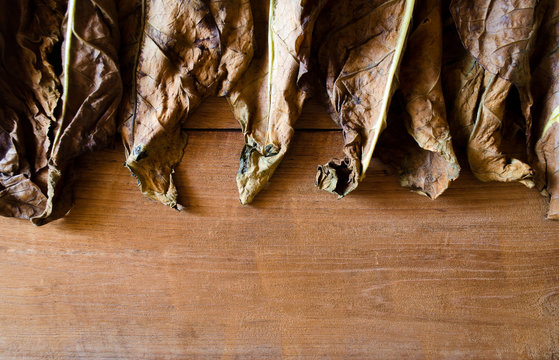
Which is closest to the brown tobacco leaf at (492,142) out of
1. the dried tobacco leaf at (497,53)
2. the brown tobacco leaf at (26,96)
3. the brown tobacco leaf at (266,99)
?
the dried tobacco leaf at (497,53)

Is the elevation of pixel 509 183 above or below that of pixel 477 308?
above

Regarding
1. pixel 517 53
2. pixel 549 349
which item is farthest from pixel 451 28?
pixel 549 349

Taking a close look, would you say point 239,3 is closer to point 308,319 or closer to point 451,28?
point 451,28

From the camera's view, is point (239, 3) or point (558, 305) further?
point (558, 305)

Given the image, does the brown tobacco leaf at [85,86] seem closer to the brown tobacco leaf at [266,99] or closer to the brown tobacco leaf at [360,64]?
the brown tobacco leaf at [266,99]

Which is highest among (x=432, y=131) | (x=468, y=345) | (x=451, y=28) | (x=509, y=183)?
(x=451, y=28)

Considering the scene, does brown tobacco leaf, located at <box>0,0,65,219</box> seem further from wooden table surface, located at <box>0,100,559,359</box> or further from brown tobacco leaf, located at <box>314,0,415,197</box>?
brown tobacco leaf, located at <box>314,0,415,197</box>

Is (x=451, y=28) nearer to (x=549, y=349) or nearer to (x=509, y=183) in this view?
(x=509, y=183)

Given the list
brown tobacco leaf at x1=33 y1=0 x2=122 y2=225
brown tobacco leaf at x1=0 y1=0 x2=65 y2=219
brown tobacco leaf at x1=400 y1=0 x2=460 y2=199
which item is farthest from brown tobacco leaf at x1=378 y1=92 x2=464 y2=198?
brown tobacco leaf at x1=0 y1=0 x2=65 y2=219
